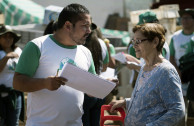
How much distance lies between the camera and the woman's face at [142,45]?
2.87 metres

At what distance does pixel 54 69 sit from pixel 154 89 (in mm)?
768

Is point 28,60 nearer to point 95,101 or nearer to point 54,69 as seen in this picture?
point 54,69

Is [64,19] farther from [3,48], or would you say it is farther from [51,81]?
[3,48]

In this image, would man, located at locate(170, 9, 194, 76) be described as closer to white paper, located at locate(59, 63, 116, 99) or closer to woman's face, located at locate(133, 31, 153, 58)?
woman's face, located at locate(133, 31, 153, 58)

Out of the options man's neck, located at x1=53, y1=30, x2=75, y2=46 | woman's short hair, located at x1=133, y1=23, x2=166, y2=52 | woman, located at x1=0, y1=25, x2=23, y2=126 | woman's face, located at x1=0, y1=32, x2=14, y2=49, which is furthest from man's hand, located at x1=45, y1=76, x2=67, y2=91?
woman's face, located at x1=0, y1=32, x2=14, y2=49

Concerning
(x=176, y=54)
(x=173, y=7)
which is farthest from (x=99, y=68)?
(x=173, y=7)

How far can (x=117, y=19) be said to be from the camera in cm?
1866

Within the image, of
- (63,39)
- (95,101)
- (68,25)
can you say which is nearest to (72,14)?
(68,25)

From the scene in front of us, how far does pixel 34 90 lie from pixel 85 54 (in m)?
0.59

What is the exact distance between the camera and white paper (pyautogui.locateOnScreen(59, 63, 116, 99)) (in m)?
2.61

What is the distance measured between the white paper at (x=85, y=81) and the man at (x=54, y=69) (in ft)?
0.58

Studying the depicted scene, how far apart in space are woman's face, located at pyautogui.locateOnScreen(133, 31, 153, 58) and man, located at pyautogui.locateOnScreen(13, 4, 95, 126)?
1.32ft

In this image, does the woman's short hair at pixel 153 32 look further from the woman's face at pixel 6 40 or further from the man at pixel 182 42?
the man at pixel 182 42

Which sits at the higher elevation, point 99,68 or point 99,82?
point 99,82
